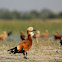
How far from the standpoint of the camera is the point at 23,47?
7.65 m

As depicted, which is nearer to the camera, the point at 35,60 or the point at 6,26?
the point at 35,60

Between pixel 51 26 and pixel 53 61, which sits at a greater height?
pixel 51 26

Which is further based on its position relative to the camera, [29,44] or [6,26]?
[6,26]

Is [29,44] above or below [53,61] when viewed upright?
above

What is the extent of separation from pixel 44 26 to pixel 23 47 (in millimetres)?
20908

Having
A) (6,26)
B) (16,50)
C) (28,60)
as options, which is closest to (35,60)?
(28,60)

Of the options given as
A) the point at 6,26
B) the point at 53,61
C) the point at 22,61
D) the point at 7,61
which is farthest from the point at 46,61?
the point at 6,26

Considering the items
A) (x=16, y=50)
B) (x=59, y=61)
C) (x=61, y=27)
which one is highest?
(x=61, y=27)

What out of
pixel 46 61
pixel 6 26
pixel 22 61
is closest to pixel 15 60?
pixel 22 61

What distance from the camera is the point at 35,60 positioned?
7.66 metres

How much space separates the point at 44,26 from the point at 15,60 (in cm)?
2099

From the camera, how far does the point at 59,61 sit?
24.7 feet

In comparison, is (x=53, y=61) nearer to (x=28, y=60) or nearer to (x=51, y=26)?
(x=28, y=60)

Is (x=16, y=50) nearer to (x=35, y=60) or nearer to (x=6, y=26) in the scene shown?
(x=35, y=60)
